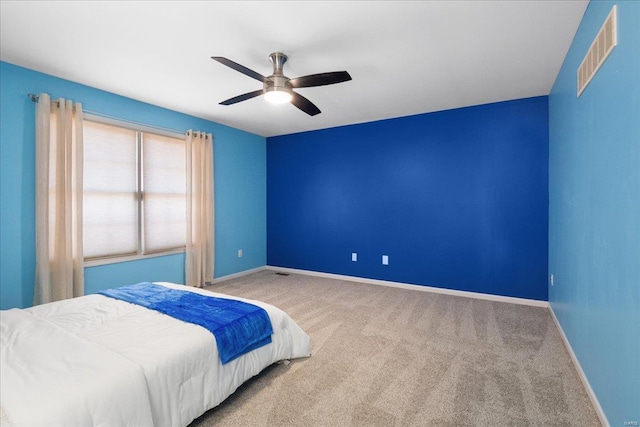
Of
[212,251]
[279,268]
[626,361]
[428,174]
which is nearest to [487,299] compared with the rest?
[428,174]

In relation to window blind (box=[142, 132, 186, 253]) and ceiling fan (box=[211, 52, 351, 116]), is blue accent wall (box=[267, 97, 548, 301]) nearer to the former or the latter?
window blind (box=[142, 132, 186, 253])

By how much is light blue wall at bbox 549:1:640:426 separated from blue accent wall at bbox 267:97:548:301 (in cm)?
112

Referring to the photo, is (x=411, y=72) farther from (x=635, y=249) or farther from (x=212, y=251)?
(x=212, y=251)

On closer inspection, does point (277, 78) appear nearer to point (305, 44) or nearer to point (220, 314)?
point (305, 44)

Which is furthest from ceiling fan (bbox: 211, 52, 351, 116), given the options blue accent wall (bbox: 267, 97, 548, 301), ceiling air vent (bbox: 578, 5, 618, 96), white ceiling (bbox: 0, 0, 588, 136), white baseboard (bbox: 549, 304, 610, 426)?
white baseboard (bbox: 549, 304, 610, 426)

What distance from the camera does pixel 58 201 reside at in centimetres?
303

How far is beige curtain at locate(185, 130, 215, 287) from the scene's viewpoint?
428 cm

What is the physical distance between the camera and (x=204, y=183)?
444 centimetres

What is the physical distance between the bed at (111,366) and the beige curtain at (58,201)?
1.12 meters

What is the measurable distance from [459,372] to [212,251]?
3610mm

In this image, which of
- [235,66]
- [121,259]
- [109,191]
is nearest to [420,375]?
[235,66]

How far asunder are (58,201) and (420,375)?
3.76 m

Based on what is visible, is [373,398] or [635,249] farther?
[373,398]

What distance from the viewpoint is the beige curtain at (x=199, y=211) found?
14.0 ft
